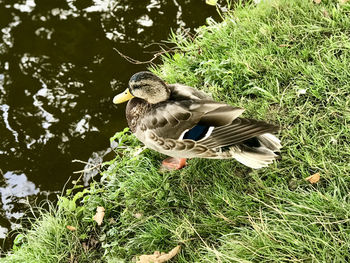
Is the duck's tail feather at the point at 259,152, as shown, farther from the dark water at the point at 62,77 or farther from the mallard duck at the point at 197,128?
the dark water at the point at 62,77

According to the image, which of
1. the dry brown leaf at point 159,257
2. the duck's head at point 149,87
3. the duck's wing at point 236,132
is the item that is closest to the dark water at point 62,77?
the duck's head at point 149,87

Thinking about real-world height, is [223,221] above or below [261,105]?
below

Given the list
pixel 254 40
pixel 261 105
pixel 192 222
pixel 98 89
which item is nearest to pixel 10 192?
pixel 98 89

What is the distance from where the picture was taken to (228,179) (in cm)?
261

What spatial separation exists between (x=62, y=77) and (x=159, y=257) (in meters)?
2.67

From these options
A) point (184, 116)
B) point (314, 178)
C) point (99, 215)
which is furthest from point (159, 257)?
point (314, 178)

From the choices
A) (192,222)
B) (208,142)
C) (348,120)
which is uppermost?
(208,142)

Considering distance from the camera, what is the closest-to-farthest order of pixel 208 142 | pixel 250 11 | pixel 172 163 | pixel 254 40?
1. pixel 208 142
2. pixel 172 163
3. pixel 254 40
4. pixel 250 11

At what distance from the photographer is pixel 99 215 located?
283 cm

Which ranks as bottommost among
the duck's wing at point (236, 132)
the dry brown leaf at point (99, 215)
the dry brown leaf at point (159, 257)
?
the dry brown leaf at point (159, 257)

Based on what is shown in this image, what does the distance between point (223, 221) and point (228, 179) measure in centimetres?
33

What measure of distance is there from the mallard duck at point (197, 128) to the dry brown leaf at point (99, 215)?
2.34 ft

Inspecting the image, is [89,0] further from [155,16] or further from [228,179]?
[228,179]

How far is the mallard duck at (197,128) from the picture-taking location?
230cm
